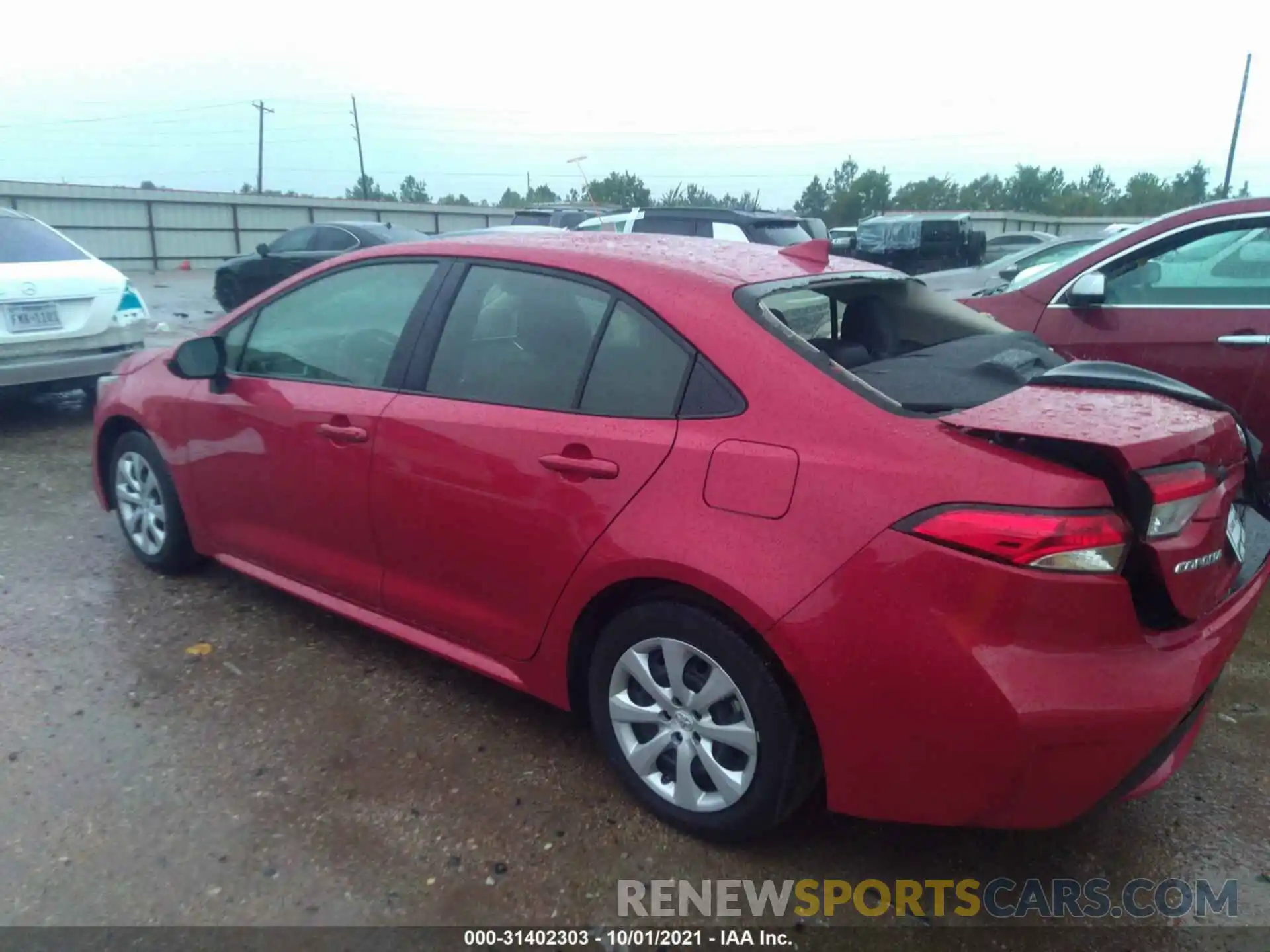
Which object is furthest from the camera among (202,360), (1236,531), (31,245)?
(31,245)

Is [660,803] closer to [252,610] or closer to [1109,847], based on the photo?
[1109,847]

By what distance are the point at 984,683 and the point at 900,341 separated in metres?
1.63

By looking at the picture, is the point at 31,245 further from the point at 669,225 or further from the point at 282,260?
the point at 282,260

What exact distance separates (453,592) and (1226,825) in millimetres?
2386

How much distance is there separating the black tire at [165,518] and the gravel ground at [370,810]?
1.55 feet

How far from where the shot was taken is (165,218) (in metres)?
26.8

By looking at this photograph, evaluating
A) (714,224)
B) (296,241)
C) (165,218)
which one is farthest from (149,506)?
(165,218)

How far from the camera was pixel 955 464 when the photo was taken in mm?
2117

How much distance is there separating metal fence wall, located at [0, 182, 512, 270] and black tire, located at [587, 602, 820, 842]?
81.5 feet

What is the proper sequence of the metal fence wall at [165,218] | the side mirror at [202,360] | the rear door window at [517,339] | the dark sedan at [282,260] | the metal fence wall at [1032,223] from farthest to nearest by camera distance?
the metal fence wall at [1032,223], the metal fence wall at [165,218], the dark sedan at [282,260], the side mirror at [202,360], the rear door window at [517,339]

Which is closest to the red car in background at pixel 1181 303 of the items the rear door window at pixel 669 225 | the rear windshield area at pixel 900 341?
the rear windshield area at pixel 900 341

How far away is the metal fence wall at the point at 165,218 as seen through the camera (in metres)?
24.7

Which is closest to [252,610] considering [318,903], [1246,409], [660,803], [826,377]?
[318,903]

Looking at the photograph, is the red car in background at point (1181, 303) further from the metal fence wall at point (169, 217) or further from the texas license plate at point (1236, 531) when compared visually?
the metal fence wall at point (169, 217)
